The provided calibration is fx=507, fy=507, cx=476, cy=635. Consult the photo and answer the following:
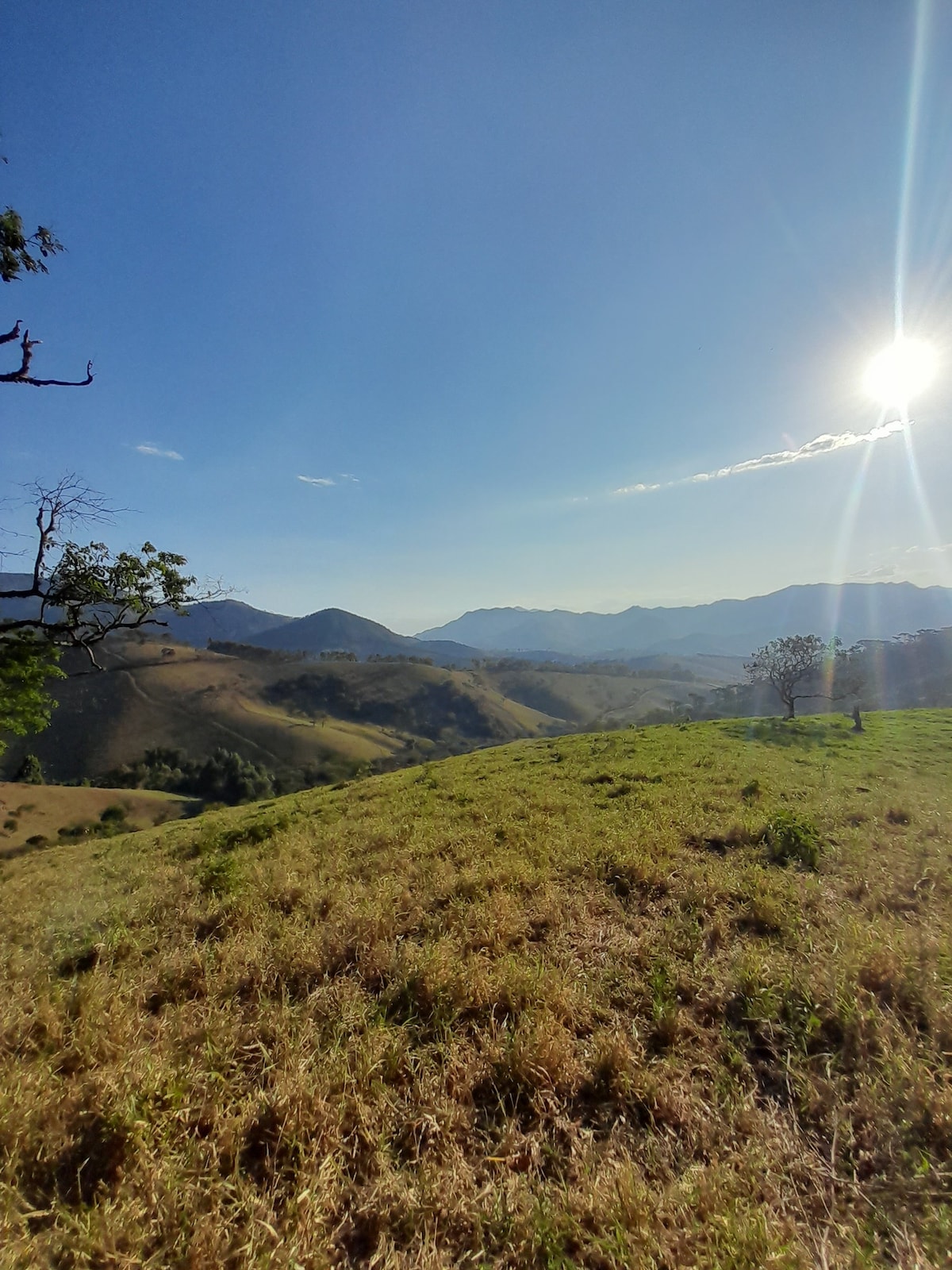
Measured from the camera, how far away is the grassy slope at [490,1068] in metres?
2.68

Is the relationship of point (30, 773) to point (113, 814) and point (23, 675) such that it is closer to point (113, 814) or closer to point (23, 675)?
point (113, 814)

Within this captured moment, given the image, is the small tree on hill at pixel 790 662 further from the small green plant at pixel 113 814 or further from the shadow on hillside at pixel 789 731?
the small green plant at pixel 113 814

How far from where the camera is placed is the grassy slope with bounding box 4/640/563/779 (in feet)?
379

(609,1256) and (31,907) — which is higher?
(609,1256)

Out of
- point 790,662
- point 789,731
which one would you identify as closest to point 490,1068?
point 789,731

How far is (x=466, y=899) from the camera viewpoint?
22.4ft

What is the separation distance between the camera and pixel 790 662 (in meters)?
48.5

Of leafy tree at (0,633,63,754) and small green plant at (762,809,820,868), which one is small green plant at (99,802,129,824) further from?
small green plant at (762,809,820,868)

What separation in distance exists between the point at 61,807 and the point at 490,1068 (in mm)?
86819

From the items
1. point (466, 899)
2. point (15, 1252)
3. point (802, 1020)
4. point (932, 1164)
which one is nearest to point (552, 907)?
point (466, 899)

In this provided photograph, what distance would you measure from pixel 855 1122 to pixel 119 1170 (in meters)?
4.55

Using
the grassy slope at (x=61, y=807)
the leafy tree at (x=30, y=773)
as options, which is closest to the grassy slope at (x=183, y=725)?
the leafy tree at (x=30, y=773)

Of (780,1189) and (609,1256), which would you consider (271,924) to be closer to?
(609,1256)

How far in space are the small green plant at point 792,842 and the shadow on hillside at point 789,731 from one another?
15.9 m
